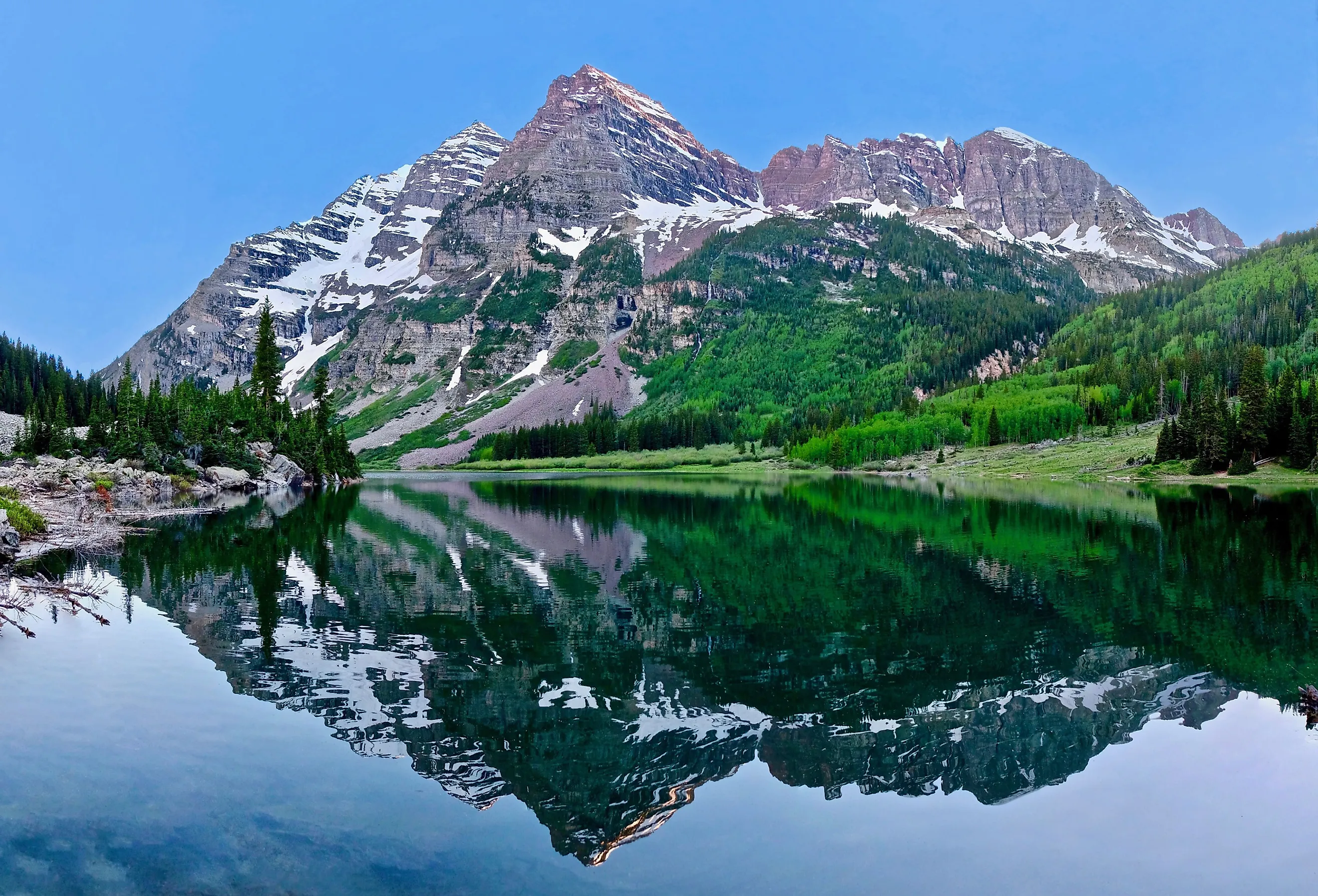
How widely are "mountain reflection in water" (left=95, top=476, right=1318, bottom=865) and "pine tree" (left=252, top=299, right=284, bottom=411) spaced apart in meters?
87.9

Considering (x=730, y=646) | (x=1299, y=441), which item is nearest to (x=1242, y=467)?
(x=1299, y=441)

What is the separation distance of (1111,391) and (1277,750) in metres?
170

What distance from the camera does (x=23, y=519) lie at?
35.2 metres

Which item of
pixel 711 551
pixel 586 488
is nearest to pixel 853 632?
pixel 711 551

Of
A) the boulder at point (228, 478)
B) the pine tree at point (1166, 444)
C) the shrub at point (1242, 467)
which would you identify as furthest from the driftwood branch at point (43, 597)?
the pine tree at point (1166, 444)

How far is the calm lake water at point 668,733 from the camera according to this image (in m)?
10.1

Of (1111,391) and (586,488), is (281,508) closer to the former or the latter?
(586,488)

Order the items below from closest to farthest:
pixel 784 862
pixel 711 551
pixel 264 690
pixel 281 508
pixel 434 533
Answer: pixel 784 862 → pixel 264 690 → pixel 711 551 → pixel 434 533 → pixel 281 508

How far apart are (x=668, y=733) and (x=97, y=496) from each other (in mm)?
58068

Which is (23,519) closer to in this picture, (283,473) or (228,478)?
(228,478)

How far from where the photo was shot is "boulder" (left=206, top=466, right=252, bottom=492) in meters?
83.4

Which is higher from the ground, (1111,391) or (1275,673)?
(1111,391)

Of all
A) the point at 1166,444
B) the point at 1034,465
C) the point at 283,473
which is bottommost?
the point at 1034,465

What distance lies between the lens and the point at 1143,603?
25.4 m
